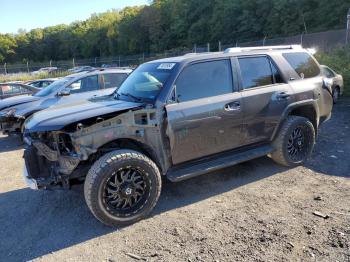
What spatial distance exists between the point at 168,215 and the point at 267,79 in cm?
253

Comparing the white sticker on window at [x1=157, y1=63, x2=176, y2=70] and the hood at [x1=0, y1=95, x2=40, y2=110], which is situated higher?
the white sticker on window at [x1=157, y1=63, x2=176, y2=70]

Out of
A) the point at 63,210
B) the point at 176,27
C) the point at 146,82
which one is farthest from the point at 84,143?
the point at 176,27

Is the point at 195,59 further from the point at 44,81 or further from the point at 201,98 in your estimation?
the point at 44,81

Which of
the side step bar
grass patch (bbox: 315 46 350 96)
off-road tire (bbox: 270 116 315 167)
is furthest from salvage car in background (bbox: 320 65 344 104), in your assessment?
the side step bar

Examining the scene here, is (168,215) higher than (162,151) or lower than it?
lower

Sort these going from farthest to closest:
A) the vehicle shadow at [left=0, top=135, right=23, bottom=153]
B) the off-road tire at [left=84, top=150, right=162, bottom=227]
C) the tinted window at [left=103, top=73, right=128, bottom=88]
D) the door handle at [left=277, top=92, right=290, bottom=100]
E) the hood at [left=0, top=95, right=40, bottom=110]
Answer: the tinted window at [left=103, top=73, right=128, bottom=88] → the hood at [left=0, top=95, right=40, bottom=110] → the vehicle shadow at [left=0, top=135, right=23, bottom=153] → the door handle at [left=277, top=92, right=290, bottom=100] → the off-road tire at [left=84, top=150, right=162, bottom=227]

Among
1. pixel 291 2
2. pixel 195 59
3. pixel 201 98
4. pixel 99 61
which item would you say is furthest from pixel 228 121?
pixel 291 2

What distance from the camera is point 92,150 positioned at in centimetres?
398

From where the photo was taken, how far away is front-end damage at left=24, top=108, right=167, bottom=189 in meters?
3.96

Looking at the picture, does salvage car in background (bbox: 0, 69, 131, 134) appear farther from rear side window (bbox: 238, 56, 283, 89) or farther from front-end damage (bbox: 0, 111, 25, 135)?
Answer: rear side window (bbox: 238, 56, 283, 89)

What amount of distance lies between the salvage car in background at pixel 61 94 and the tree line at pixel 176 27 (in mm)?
36886

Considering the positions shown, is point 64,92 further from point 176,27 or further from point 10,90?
point 176,27

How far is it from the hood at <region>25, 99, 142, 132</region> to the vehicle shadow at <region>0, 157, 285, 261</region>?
1.12 m

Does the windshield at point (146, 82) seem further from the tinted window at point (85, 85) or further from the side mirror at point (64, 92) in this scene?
the tinted window at point (85, 85)
